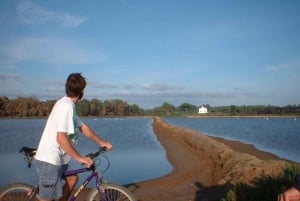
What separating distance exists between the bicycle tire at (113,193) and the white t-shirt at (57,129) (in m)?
0.59

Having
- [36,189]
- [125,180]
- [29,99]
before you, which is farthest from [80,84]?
[29,99]

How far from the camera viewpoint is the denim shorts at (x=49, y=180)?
478 cm

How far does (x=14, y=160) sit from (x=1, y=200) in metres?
16.1

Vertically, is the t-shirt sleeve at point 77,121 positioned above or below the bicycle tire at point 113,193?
above

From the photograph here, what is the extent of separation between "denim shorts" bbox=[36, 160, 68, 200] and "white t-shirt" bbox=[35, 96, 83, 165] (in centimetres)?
7

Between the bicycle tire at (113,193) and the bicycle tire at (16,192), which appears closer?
the bicycle tire at (113,193)

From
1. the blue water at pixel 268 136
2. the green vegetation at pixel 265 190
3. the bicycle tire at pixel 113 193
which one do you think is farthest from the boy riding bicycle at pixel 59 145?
the blue water at pixel 268 136

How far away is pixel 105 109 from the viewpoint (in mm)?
186750

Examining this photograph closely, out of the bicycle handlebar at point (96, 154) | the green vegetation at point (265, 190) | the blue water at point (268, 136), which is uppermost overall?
the bicycle handlebar at point (96, 154)

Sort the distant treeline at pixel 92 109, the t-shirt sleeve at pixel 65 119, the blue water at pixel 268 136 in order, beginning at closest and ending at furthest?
Answer: the t-shirt sleeve at pixel 65 119, the blue water at pixel 268 136, the distant treeline at pixel 92 109

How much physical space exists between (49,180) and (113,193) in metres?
0.80

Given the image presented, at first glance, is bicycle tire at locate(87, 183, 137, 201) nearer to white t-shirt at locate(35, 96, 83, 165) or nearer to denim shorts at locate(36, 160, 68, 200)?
denim shorts at locate(36, 160, 68, 200)

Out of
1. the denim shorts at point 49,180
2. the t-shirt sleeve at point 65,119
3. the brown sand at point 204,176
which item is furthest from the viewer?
the brown sand at point 204,176

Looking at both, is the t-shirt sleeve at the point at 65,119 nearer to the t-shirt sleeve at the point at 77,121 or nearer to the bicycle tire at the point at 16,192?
the t-shirt sleeve at the point at 77,121
